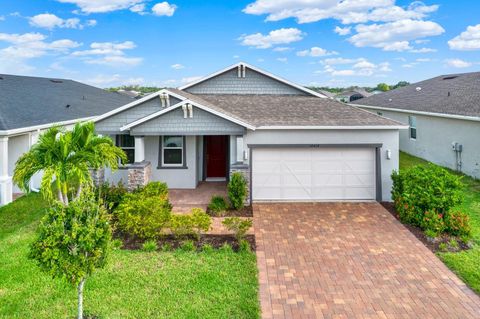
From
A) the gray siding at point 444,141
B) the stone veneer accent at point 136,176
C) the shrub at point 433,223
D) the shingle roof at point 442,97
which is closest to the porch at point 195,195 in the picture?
the stone veneer accent at point 136,176

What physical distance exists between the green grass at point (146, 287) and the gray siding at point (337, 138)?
570 cm

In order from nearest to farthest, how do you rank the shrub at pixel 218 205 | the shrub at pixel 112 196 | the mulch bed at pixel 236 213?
the shrub at pixel 112 196
the mulch bed at pixel 236 213
the shrub at pixel 218 205

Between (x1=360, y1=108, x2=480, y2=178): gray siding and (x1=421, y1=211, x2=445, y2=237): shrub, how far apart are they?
832 cm

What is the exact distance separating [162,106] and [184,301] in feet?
28.3

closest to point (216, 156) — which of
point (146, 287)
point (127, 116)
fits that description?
point (127, 116)

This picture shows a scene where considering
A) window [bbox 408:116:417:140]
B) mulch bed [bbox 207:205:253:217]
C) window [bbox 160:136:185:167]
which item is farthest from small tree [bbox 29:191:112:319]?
window [bbox 408:116:417:140]

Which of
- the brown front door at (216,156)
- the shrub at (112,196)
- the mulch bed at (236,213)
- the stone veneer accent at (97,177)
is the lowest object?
the mulch bed at (236,213)

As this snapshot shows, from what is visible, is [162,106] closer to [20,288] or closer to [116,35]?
[20,288]

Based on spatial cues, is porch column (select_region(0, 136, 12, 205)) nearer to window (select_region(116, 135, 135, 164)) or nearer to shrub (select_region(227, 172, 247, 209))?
window (select_region(116, 135, 135, 164))

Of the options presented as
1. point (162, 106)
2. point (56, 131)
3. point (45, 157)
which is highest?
point (162, 106)

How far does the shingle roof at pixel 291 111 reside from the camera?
1354cm

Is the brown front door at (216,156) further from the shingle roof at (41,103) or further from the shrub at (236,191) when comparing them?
the shingle roof at (41,103)

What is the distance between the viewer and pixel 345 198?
13625mm

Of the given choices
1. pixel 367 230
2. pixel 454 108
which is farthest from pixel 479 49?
pixel 367 230
